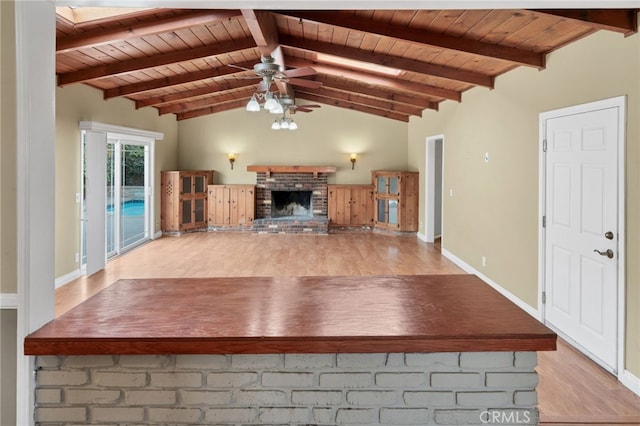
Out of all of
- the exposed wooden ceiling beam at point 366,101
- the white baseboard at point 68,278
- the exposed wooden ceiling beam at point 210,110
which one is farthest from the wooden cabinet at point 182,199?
the white baseboard at point 68,278

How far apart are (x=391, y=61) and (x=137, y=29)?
2910mm

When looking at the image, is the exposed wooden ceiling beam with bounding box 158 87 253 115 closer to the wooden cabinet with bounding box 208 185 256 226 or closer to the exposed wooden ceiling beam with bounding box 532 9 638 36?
the wooden cabinet with bounding box 208 185 256 226

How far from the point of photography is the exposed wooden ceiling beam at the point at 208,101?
905 centimetres

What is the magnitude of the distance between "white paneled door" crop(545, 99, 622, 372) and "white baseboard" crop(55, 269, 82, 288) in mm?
5556

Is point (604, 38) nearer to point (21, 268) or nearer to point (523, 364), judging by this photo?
point (523, 364)

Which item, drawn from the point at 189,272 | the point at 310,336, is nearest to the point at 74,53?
the point at 189,272

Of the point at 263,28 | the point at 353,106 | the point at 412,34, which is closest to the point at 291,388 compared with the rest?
the point at 412,34

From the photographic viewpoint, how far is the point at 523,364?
1.32 m

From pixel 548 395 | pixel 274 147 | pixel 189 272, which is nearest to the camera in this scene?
pixel 548 395

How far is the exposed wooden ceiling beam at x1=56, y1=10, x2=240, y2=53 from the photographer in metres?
4.28

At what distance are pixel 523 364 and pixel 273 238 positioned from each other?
805cm

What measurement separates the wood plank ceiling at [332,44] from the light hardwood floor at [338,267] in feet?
7.76

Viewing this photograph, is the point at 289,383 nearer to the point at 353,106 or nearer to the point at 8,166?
the point at 8,166

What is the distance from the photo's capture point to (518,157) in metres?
4.57
